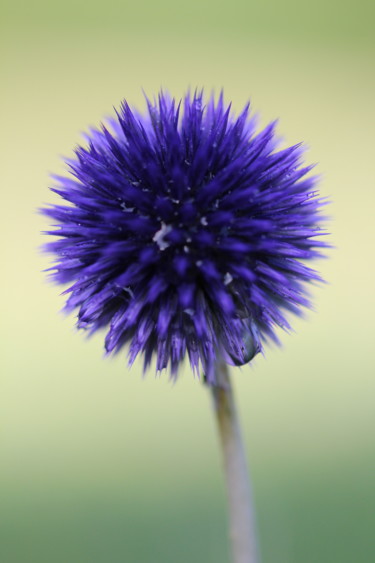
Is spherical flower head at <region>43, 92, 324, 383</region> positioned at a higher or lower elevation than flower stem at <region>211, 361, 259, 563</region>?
higher

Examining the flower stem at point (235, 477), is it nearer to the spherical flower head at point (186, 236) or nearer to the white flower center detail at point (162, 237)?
the spherical flower head at point (186, 236)

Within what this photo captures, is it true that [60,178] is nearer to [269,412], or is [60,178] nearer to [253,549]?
[253,549]

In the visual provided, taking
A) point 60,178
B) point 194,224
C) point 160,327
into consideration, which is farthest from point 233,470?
point 60,178

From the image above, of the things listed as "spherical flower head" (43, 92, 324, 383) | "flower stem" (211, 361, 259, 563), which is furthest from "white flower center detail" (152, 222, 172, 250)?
"flower stem" (211, 361, 259, 563)

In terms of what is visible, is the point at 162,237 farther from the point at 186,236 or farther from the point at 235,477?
the point at 235,477

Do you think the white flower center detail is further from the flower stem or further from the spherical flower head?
the flower stem
